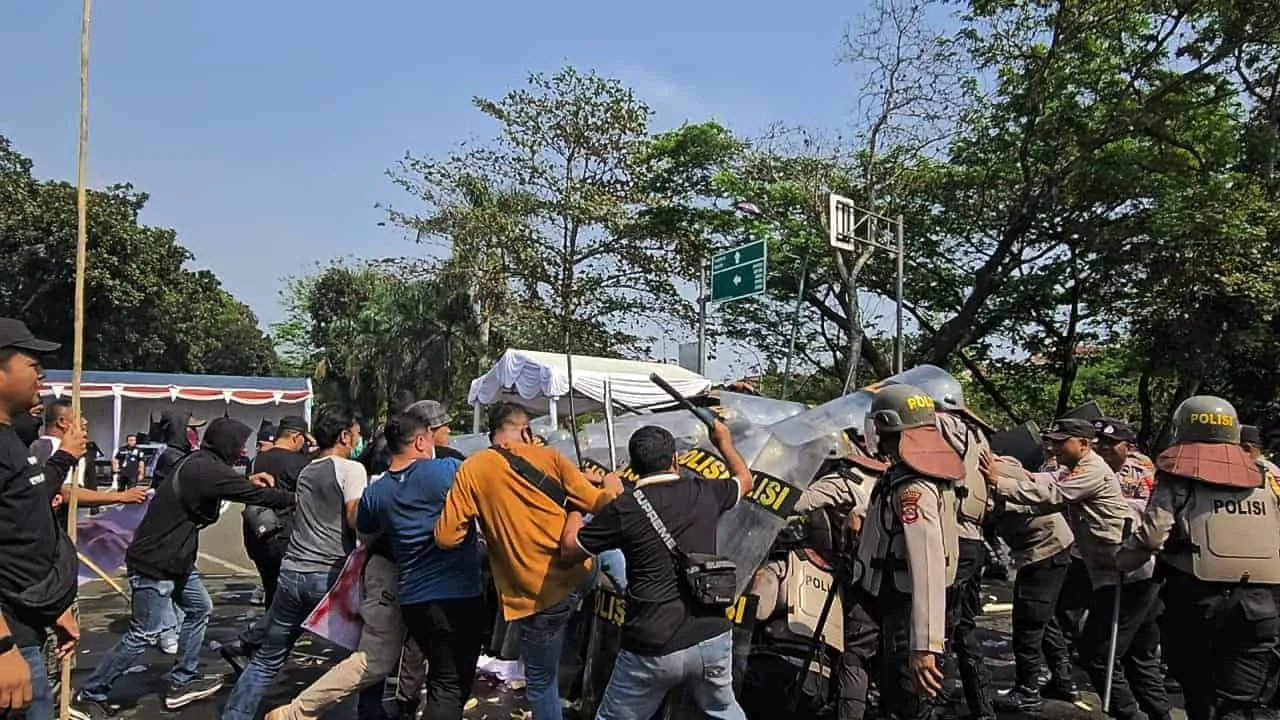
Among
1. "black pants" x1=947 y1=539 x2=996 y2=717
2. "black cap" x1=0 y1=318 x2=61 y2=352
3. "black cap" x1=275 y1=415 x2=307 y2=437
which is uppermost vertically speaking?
"black cap" x1=0 y1=318 x2=61 y2=352

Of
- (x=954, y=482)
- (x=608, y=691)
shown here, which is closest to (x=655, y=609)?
(x=608, y=691)

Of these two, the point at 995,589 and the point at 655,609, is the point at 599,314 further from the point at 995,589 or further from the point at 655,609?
the point at 655,609

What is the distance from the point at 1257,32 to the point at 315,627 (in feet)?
54.1

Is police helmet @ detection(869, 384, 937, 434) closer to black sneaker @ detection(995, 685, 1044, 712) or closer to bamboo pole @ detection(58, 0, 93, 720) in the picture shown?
black sneaker @ detection(995, 685, 1044, 712)

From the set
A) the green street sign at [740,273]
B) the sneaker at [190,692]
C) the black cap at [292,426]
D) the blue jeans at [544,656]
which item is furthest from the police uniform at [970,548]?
the green street sign at [740,273]

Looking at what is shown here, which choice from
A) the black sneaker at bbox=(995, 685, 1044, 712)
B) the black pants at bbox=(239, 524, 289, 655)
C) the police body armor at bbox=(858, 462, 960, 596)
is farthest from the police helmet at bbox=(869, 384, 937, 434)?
the black pants at bbox=(239, 524, 289, 655)

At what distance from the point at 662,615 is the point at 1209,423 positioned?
2.85 metres

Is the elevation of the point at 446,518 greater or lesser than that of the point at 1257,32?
lesser

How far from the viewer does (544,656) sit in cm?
428

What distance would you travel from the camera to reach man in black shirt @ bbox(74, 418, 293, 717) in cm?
535

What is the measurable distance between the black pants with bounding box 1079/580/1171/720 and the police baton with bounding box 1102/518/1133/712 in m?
0.03

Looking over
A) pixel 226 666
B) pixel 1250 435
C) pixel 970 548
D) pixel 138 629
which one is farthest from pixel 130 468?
pixel 1250 435

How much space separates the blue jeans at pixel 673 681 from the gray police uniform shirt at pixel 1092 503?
2.33m

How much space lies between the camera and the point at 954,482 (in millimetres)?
3736
